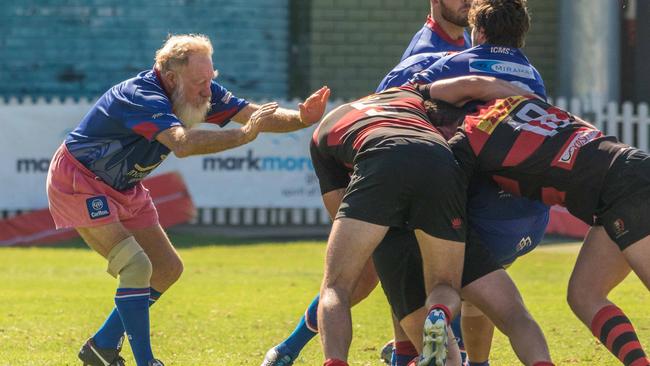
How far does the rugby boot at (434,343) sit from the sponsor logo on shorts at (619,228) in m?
0.97

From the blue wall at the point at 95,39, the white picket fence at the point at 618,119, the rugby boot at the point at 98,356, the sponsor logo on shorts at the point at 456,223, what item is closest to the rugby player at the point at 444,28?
the sponsor logo on shorts at the point at 456,223

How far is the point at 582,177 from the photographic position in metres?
6.00

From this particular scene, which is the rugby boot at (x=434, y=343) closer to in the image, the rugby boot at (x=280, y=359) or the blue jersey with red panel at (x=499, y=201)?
the blue jersey with red panel at (x=499, y=201)

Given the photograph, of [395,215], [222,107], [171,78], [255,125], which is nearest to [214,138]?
[255,125]

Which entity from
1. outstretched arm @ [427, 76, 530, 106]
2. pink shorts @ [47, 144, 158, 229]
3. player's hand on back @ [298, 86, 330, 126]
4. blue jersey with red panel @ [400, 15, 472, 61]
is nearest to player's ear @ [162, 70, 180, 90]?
pink shorts @ [47, 144, 158, 229]

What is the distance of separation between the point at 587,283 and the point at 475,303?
550 mm

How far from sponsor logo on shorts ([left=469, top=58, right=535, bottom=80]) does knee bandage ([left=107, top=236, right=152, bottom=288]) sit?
2.10m

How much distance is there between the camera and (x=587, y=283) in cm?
616

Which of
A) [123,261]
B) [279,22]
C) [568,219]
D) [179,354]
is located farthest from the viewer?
[279,22]

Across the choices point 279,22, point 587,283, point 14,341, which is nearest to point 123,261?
point 14,341

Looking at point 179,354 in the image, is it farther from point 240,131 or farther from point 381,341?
point 240,131

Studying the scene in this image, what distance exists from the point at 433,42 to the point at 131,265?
2.41m

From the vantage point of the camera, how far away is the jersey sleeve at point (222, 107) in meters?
7.80

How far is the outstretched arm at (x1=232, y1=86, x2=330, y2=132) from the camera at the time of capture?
6891 mm
